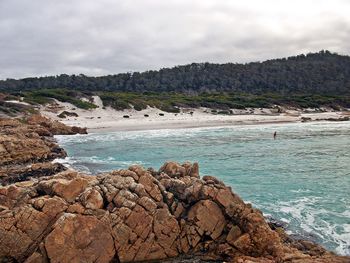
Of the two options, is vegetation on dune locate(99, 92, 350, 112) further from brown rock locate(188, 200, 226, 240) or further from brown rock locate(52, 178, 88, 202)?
brown rock locate(188, 200, 226, 240)

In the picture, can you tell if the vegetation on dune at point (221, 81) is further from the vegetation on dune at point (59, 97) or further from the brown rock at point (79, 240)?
the brown rock at point (79, 240)

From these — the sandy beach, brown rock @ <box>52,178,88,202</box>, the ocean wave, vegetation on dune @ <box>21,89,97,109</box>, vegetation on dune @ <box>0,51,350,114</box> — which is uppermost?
vegetation on dune @ <box>0,51,350,114</box>

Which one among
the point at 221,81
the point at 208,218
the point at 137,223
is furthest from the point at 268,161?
the point at 221,81

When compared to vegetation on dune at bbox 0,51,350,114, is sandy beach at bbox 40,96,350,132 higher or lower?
lower

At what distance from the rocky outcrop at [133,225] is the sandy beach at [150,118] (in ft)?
120

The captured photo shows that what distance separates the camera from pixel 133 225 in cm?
1091

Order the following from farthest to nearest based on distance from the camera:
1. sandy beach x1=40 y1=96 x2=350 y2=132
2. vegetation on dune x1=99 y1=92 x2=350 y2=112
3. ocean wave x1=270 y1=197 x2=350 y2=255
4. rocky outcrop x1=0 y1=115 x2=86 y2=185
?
1. vegetation on dune x1=99 y1=92 x2=350 y2=112
2. sandy beach x1=40 y1=96 x2=350 y2=132
3. rocky outcrop x1=0 y1=115 x2=86 y2=185
4. ocean wave x1=270 y1=197 x2=350 y2=255

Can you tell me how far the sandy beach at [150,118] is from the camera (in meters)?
51.6

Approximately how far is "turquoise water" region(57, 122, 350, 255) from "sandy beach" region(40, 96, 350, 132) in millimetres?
6588

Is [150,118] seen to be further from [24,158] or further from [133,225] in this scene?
[133,225]

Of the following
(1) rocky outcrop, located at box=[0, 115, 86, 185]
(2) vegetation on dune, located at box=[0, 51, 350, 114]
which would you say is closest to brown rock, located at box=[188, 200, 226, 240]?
(1) rocky outcrop, located at box=[0, 115, 86, 185]

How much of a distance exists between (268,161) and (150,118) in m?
33.3

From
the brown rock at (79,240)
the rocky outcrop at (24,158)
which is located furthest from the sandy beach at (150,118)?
the brown rock at (79,240)

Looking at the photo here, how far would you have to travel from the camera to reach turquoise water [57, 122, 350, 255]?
14.5 metres
